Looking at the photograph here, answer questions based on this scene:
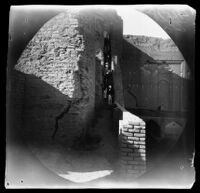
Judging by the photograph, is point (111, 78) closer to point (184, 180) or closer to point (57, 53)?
point (57, 53)

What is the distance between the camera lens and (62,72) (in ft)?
11.3

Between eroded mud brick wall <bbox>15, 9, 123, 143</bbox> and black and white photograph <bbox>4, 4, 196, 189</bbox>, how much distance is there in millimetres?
15

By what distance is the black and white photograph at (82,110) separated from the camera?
2.88 m

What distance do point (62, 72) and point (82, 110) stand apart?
2.32 ft

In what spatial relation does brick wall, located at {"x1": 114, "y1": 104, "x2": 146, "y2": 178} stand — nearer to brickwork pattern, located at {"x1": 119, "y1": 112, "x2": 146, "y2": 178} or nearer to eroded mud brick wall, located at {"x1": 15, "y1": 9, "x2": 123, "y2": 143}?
brickwork pattern, located at {"x1": 119, "y1": 112, "x2": 146, "y2": 178}

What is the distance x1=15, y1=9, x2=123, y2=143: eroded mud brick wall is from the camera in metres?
3.10

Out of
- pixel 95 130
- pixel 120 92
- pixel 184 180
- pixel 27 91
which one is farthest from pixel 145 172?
pixel 27 91

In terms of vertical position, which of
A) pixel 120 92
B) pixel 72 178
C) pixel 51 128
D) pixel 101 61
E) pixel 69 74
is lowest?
pixel 72 178

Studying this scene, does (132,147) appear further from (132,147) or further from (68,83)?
(68,83)

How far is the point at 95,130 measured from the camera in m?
3.46

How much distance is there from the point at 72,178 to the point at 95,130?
0.83 metres

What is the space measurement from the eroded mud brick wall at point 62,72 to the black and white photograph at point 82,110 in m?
0.01

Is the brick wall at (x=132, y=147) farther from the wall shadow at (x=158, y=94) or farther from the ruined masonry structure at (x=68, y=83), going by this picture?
the wall shadow at (x=158, y=94)

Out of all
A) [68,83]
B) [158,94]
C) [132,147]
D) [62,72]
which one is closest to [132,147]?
[132,147]
